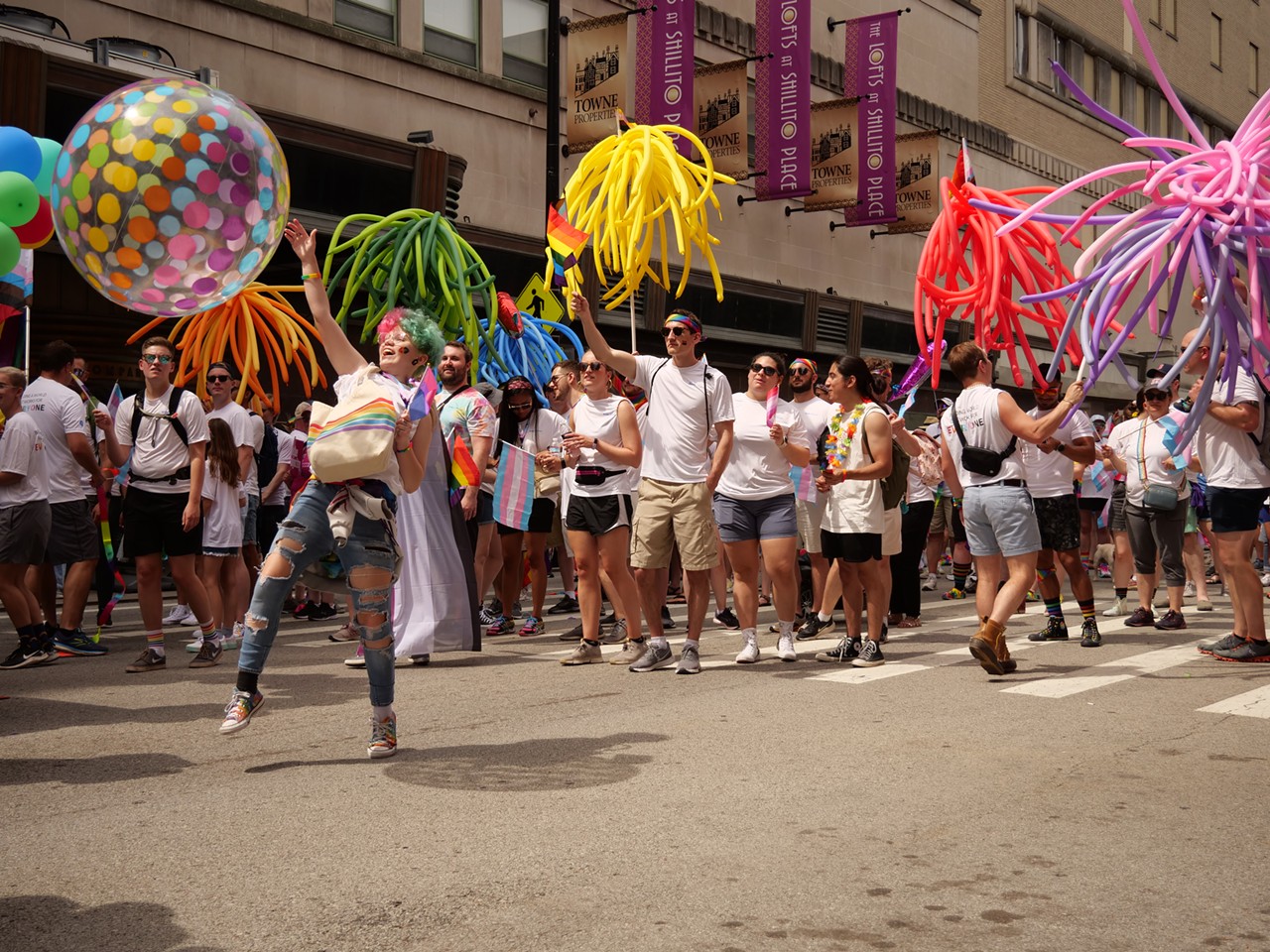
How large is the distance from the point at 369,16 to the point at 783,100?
25.7 feet

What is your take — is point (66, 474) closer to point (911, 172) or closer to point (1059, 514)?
point (1059, 514)

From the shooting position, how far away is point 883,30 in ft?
92.2

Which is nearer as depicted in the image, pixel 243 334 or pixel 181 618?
pixel 181 618

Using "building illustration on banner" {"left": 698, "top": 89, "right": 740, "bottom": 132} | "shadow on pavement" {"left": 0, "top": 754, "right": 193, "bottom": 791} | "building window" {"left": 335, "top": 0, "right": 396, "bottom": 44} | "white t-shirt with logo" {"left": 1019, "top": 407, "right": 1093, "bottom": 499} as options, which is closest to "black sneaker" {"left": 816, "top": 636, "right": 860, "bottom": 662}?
"white t-shirt with logo" {"left": 1019, "top": 407, "right": 1093, "bottom": 499}

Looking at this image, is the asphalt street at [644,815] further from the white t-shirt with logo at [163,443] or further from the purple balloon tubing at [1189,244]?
the purple balloon tubing at [1189,244]

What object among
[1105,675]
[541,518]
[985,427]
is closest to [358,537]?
[985,427]

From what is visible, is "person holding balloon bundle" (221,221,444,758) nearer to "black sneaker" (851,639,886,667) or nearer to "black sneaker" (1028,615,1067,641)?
"black sneaker" (851,639,886,667)

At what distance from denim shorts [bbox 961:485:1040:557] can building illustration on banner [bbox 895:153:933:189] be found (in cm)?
2113

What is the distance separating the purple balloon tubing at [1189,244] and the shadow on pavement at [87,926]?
409 centimetres

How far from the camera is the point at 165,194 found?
5496mm

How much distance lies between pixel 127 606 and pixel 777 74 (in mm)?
16364

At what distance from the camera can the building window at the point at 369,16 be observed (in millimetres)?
20234

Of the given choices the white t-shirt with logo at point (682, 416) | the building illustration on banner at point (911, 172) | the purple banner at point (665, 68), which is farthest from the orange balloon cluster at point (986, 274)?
the building illustration on banner at point (911, 172)

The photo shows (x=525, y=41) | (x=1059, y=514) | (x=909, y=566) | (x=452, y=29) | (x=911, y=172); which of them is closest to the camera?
(x=1059, y=514)
